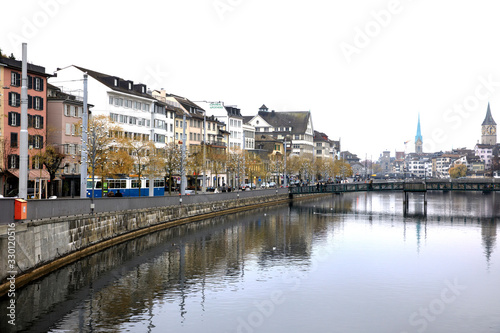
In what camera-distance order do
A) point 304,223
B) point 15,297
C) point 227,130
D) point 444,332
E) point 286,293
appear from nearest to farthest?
point 444,332 < point 15,297 < point 286,293 < point 304,223 < point 227,130

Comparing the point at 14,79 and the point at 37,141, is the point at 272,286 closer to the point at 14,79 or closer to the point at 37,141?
the point at 37,141

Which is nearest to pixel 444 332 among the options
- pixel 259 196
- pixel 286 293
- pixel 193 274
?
pixel 286 293

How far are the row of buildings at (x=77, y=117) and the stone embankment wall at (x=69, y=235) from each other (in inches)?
517

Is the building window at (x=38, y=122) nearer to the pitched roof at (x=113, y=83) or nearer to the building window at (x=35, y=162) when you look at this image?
the building window at (x=35, y=162)

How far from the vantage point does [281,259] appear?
40844 mm

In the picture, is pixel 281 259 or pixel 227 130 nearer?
pixel 281 259

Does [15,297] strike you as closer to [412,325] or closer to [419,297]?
[412,325]

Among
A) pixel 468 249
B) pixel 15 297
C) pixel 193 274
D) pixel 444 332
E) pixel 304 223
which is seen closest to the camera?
pixel 444 332

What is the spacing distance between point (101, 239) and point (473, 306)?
82.5ft

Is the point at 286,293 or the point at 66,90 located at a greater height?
the point at 66,90

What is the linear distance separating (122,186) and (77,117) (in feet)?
38.5

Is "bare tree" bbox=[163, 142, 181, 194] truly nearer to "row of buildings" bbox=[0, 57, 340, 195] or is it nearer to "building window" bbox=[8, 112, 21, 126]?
"row of buildings" bbox=[0, 57, 340, 195]

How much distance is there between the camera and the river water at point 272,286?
2461cm

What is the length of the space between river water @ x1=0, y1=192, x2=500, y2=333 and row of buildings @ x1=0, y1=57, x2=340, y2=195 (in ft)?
66.5
